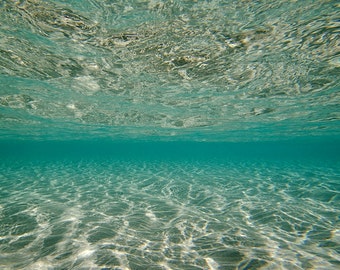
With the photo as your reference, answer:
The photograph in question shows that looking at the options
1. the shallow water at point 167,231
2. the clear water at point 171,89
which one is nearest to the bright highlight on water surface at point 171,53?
the clear water at point 171,89

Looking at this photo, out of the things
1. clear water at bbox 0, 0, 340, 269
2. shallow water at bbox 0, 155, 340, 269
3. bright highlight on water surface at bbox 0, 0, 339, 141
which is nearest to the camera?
shallow water at bbox 0, 155, 340, 269

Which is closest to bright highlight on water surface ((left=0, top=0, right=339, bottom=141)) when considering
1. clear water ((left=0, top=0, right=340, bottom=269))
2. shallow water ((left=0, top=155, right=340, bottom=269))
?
clear water ((left=0, top=0, right=340, bottom=269))

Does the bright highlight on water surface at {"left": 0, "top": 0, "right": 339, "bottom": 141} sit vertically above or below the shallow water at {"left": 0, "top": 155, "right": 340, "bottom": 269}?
above

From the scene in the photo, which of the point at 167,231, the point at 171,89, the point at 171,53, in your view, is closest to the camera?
the point at 167,231

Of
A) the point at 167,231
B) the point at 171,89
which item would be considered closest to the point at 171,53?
the point at 171,89

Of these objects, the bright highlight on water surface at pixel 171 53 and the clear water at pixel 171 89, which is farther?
the bright highlight on water surface at pixel 171 53

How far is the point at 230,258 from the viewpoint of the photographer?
15.9 feet

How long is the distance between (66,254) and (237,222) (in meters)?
5.45

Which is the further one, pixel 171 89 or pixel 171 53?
pixel 171 89

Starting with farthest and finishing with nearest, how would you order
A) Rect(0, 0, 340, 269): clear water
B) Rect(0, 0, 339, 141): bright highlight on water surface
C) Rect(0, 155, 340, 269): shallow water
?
1. Rect(0, 0, 339, 141): bright highlight on water surface
2. Rect(0, 0, 340, 269): clear water
3. Rect(0, 155, 340, 269): shallow water

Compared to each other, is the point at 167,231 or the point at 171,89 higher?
the point at 171,89

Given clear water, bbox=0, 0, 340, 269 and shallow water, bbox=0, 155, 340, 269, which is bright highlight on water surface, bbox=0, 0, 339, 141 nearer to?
clear water, bbox=0, 0, 340, 269

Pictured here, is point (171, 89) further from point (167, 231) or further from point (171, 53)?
point (167, 231)

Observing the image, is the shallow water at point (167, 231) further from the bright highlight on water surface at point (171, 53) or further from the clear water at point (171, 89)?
the bright highlight on water surface at point (171, 53)
